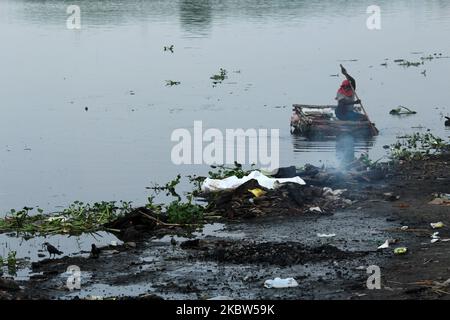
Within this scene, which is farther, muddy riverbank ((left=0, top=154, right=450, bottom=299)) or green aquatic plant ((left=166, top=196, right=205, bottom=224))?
green aquatic plant ((left=166, top=196, right=205, bottom=224))

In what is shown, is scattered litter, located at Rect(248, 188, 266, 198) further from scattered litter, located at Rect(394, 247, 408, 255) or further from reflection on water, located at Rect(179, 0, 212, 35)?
reflection on water, located at Rect(179, 0, 212, 35)

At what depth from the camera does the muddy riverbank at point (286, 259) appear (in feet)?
41.1

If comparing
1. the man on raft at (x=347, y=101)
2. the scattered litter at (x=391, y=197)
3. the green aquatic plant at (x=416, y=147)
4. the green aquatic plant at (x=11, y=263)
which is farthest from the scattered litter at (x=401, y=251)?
the man on raft at (x=347, y=101)

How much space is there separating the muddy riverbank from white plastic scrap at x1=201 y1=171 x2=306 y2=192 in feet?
2.37

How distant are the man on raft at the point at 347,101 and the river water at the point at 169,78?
74 cm

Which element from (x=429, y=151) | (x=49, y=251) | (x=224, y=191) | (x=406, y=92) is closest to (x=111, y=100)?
(x=406, y=92)

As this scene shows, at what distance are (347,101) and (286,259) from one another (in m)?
11.7

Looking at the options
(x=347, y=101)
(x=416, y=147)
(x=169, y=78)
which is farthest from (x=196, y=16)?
(x=416, y=147)

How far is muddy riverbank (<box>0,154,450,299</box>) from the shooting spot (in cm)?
1254

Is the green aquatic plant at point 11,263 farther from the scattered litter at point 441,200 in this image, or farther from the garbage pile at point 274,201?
the scattered litter at point 441,200

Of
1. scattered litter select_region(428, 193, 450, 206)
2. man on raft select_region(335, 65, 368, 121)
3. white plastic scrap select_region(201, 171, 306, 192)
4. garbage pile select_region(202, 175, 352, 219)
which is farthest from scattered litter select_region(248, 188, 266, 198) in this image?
man on raft select_region(335, 65, 368, 121)

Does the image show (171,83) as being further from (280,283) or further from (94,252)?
(280,283)

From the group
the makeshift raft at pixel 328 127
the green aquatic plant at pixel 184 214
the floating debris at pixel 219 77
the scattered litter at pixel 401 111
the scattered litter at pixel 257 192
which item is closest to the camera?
the green aquatic plant at pixel 184 214
